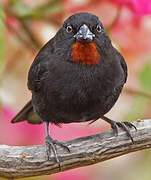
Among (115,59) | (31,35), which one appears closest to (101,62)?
(115,59)

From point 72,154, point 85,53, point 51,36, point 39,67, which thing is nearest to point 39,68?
point 39,67

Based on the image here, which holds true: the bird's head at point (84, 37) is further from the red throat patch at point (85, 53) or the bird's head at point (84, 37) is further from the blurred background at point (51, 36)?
the blurred background at point (51, 36)

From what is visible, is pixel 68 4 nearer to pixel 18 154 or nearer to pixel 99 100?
pixel 99 100

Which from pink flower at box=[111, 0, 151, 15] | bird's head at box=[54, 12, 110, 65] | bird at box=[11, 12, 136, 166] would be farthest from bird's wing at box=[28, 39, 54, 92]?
pink flower at box=[111, 0, 151, 15]

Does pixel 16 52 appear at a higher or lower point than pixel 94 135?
higher

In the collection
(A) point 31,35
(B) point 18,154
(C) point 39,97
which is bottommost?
(B) point 18,154

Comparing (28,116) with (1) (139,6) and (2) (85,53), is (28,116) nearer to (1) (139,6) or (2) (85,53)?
(2) (85,53)

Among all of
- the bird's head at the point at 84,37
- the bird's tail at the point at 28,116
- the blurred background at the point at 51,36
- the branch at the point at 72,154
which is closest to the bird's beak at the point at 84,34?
the bird's head at the point at 84,37
